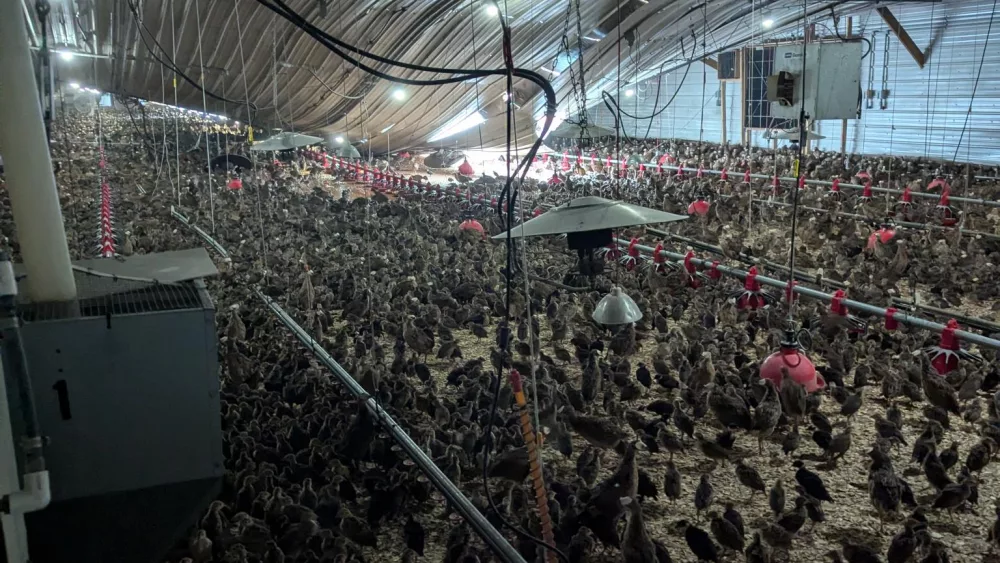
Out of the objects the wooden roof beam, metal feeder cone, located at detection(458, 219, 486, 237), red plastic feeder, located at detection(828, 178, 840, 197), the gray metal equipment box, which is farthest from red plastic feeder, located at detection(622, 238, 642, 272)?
the wooden roof beam

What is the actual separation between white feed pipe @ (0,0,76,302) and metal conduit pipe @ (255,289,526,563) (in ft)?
4.53

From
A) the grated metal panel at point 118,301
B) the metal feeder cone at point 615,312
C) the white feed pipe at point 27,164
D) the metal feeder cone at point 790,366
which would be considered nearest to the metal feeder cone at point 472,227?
the metal feeder cone at point 615,312

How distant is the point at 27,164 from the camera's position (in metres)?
3.22

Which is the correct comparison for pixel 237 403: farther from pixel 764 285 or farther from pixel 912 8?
pixel 912 8

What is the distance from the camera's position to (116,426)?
276cm

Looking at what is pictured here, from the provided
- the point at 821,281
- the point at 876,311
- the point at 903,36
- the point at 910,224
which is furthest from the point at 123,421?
the point at 903,36

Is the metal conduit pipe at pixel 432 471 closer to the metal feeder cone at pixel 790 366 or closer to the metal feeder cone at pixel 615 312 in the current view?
the metal feeder cone at pixel 615 312

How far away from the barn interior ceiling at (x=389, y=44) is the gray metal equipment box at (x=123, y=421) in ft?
23.3

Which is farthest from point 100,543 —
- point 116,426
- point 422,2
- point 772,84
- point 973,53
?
point 973,53

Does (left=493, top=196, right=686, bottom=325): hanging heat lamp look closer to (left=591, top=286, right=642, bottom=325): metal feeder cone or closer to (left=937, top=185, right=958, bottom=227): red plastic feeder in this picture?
(left=591, top=286, right=642, bottom=325): metal feeder cone

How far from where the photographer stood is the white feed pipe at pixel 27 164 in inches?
123

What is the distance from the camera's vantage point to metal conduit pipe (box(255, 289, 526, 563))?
2.52 metres

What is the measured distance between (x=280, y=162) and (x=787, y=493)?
16.2 metres

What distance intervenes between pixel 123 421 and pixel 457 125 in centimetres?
1684
